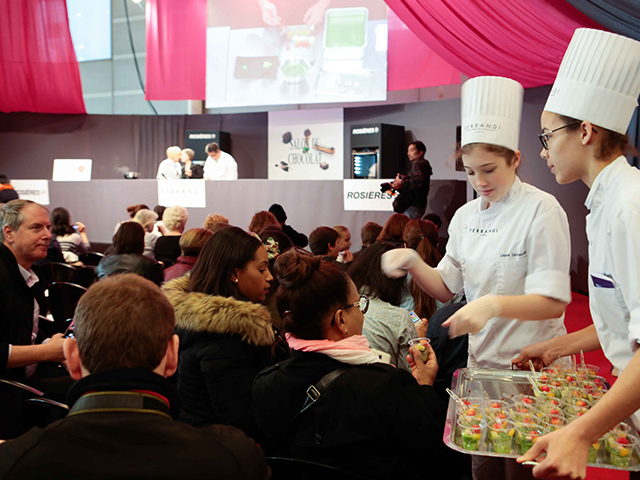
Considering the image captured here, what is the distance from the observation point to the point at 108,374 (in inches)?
33.8

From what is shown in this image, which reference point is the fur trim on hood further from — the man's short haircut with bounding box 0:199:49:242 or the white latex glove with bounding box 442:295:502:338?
the man's short haircut with bounding box 0:199:49:242

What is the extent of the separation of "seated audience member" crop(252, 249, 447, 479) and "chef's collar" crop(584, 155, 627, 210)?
624 millimetres

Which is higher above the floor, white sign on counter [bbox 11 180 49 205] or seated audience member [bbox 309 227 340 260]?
white sign on counter [bbox 11 180 49 205]

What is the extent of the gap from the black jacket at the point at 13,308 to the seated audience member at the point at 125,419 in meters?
1.37

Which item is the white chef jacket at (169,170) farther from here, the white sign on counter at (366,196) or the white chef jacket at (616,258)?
the white chef jacket at (616,258)

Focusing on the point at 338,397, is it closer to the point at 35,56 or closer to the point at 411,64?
the point at 411,64

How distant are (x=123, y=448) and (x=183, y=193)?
6.71 meters

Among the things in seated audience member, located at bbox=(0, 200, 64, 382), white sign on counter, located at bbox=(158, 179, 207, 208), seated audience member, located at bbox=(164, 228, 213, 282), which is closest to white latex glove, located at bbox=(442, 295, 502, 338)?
seated audience member, located at bbox=(0, 200, 64, 382)

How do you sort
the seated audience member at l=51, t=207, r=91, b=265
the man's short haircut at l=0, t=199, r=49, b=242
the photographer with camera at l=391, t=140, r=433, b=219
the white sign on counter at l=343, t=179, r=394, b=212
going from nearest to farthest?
the man's short haircut at l=0, t=199, r=49, b=242 < the seated audience member at l=51, t=207, r=91, b=265 < the photographer with camera at l=391, t=140, r=433, b=219 < the white sign on counter at l=343, t=179, r=394, b=212

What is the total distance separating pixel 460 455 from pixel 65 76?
9.14 m

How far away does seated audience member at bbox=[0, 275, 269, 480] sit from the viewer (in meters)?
0.78

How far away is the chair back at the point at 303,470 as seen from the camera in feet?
3.71

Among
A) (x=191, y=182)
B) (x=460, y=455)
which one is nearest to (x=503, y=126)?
(x=460, y=455)

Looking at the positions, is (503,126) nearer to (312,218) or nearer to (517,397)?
(517,397)
